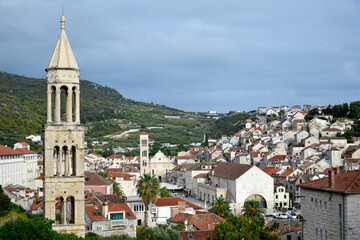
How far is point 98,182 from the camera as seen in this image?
2554 inches

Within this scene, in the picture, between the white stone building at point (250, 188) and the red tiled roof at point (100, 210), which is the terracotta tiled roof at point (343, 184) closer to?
the red tiled roof at point (100, 210)

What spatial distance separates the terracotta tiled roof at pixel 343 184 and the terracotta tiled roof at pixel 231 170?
42.4m

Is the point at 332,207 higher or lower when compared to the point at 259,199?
higher

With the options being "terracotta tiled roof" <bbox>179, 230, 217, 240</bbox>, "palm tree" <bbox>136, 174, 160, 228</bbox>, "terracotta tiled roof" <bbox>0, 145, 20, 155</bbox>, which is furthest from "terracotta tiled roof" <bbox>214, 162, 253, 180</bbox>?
"terracotta tiled roof" <bbox>179, 230, 217, 240</bbox>

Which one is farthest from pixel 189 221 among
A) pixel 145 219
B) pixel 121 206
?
pixel 121 206

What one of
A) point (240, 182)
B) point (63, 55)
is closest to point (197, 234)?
point (63, 55)

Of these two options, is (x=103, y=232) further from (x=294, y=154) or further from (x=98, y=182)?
(x=294, y=154)

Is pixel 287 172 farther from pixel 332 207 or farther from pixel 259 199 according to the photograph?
pixel 332 207

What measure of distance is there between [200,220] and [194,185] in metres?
50.5

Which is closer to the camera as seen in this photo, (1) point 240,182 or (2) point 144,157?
(1) point 240,182

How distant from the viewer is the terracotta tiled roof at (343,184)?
34781 millimetres

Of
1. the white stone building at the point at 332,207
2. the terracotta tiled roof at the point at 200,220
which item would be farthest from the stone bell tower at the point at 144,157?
the white stone building at the point at 332,207

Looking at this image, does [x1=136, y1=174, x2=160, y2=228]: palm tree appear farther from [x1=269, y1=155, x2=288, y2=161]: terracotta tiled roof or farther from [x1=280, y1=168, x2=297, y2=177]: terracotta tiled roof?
[x1=269, y1=155, x2=288, y2=161]: terracotta tiled roof

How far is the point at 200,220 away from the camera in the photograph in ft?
162
